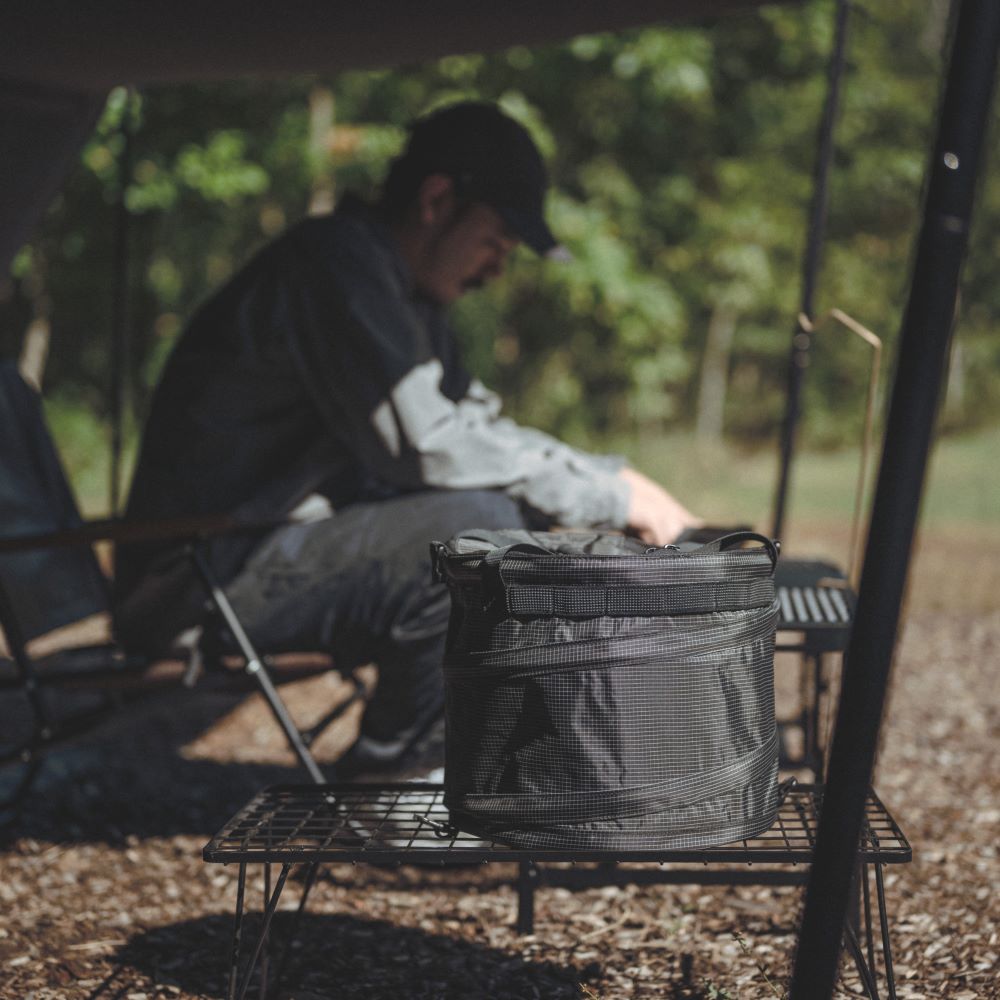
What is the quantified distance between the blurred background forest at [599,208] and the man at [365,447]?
3989mm

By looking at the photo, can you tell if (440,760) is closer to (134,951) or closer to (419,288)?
(134,951)

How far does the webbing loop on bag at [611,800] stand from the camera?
65.7 inches

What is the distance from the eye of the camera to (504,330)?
16.4 m

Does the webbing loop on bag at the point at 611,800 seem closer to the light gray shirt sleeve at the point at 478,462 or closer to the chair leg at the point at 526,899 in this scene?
the chair leg at the point at 526,899

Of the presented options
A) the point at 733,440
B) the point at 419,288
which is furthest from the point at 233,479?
the point at 733,440

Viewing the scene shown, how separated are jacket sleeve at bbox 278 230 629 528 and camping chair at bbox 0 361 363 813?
Answer: 38 cm

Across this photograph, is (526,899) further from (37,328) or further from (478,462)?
(37,328)

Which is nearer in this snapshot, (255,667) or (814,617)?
(814,617)

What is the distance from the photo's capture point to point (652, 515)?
276 cm

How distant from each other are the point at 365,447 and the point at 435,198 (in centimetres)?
68

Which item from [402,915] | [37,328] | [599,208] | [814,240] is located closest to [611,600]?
[402,915]

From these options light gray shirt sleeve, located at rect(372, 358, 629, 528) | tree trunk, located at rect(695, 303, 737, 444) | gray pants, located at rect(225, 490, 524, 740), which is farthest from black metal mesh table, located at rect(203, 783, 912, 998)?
tree trunk, located at rect(695, 303, 737, 444)

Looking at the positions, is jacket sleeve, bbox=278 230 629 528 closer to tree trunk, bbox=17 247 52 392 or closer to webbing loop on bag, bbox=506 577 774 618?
webbing loop on bag, bbox=506 577 774 618

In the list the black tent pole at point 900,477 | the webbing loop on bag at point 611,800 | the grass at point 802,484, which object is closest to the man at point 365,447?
the webbing loop on bag at point 611,800
